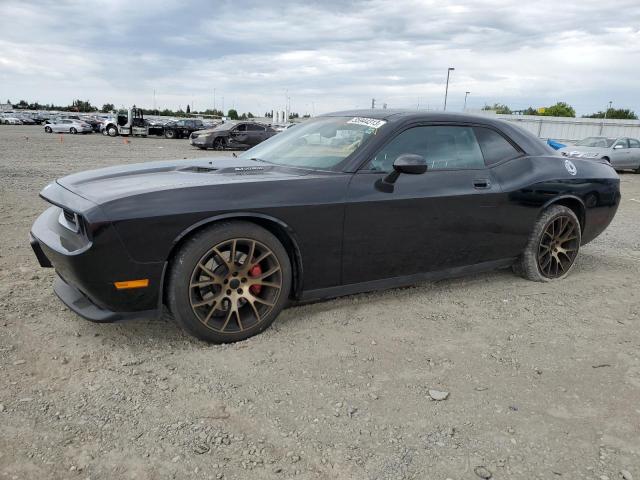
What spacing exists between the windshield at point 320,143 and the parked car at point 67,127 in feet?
124

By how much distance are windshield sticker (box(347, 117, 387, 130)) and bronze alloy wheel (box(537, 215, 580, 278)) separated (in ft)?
5.92

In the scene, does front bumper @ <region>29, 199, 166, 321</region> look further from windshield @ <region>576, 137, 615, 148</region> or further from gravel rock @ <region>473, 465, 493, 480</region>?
windshield @ <region>576, 137, 615, 148</region>

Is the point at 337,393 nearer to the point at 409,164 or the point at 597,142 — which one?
the point at 409,164

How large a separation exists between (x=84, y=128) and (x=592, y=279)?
3945 centimetres

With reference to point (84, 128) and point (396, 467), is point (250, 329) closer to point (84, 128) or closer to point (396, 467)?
point (396, 467)

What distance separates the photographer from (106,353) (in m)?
2.90

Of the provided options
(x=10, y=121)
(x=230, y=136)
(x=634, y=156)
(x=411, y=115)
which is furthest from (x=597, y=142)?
(x=10, y=121)

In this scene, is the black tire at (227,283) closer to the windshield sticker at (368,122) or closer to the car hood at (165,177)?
the car hood at (165,177)

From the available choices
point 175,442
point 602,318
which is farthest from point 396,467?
point 602,318

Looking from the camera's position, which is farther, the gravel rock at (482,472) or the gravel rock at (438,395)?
the gravel rock at (438,395)

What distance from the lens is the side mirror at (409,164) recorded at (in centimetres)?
322

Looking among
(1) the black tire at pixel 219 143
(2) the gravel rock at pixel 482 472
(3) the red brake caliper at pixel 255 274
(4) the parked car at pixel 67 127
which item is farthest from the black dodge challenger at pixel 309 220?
(4) the parked car at pixel 67 127

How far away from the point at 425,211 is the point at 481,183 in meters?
0.62

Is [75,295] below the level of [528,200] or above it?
below
